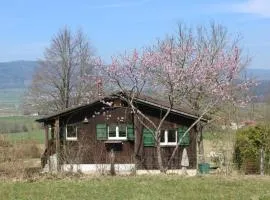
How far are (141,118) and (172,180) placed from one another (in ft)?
43.2

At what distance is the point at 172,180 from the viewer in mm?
17828

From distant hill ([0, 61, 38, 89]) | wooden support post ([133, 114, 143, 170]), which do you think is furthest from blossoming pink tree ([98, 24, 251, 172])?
distant hill ([0, 61, 38, 89])

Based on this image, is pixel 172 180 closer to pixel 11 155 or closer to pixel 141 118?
pixel 11 155

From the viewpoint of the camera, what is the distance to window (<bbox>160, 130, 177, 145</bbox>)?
1214 inches

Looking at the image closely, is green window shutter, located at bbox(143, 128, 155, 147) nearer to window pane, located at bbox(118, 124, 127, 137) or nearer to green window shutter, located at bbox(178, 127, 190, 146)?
window pane, located at bbox(118, 124, 127, 137)

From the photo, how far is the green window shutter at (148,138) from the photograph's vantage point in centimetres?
3072

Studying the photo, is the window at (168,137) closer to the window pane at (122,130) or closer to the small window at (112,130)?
the window pane at (122,130)

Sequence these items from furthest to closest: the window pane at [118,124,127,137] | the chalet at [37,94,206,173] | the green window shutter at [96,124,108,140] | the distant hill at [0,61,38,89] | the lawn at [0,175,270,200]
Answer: the distant hill at [0,61,38,89] → the window pane at [118,124,127,137] → the green window shutter at [96,124,108,140] → the chalet at [37,94,206,173] → the lawn at [0,175,270,200]

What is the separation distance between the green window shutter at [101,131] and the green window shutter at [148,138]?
A: 2.16 meters

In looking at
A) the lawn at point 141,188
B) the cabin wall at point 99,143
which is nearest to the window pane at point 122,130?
the cabin wall at point 99,143

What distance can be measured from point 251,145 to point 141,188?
433 inches

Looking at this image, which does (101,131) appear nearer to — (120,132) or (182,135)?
(120,132)

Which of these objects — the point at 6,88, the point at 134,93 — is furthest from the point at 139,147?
the point at 6,88

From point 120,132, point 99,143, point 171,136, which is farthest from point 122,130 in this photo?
point 171,136
